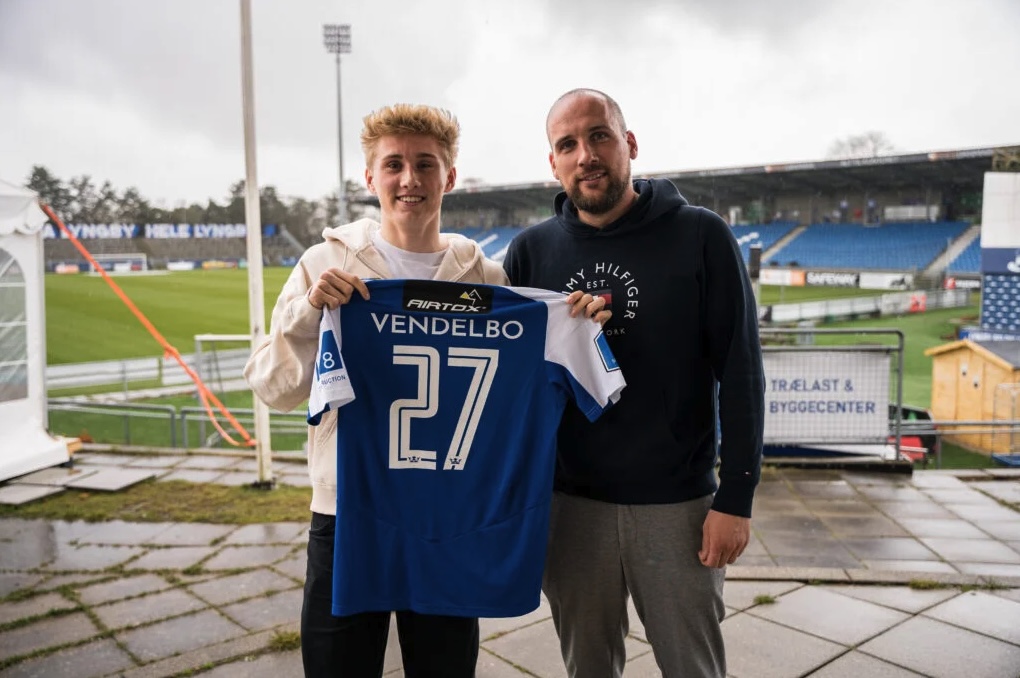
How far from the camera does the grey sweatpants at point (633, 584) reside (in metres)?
1.92

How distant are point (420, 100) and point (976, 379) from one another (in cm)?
1156

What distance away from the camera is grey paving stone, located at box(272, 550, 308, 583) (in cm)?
389

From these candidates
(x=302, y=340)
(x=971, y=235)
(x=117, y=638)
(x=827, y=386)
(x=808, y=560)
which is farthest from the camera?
(x=971, y=235)

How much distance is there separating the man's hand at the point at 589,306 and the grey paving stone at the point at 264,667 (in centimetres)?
197

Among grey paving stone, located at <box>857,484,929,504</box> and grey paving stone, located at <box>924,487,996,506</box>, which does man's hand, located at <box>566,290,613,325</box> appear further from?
grey paving stone, located at <box>924,487,996,506</box>

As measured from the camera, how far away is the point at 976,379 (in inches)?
424

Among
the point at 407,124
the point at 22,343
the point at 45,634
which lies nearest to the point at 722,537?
the point at 407,124

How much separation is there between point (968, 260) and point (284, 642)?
1198 inches

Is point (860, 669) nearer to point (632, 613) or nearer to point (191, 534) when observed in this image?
point (632, 613)

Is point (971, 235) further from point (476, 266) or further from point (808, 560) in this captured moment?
point (476, 266)

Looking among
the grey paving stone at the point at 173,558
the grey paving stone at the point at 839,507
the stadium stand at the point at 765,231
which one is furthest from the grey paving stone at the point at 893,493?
the stadium stand at the point at 765,231

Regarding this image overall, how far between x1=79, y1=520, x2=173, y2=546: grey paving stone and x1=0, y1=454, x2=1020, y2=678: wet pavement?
19mm

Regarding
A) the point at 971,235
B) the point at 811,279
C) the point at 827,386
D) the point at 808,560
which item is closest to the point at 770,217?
the point at 811,279

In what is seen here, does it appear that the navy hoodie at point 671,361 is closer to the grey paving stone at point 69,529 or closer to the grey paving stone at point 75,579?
the grey paving stone at point 75,579
